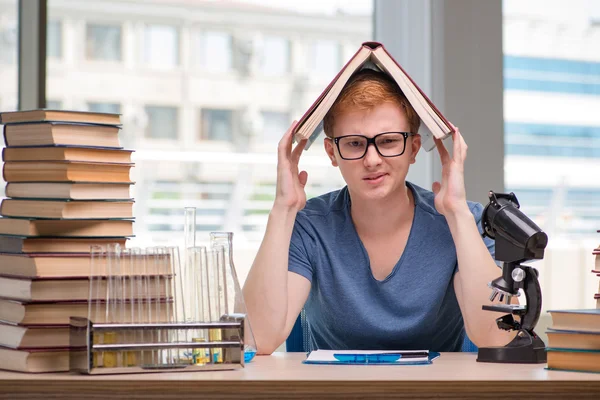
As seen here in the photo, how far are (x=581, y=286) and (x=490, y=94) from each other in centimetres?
113

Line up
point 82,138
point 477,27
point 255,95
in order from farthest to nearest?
point 255,95, point 477,27, point 82,138

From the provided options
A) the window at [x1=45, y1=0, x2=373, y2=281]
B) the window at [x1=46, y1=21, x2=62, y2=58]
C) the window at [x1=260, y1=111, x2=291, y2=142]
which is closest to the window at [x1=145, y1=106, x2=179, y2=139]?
the window at [x1=45, y1=0, x2=373, y2=281]

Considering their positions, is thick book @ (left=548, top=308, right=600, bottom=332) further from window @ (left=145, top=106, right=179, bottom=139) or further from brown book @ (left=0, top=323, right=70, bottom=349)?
window @ (left=145, top=106, right=179, bottom=139)

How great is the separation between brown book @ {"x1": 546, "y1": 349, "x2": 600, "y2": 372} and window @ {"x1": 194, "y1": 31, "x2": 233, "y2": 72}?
39.0 ft

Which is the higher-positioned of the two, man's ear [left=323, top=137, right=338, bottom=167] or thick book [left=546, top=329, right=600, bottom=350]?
man's ear [left=323, top=137, right=338, bottom=167]

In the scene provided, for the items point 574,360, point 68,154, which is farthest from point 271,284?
point 574,360

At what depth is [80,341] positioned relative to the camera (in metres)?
1.12

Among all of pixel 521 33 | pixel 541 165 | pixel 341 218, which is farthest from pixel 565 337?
pixel 541 165

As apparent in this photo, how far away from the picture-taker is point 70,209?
121 centimetres

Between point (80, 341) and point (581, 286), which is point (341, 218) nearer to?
point (80, 341)

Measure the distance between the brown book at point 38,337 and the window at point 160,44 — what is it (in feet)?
Answer: 38.2

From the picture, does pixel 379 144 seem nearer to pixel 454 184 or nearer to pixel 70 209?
pixel 454 184

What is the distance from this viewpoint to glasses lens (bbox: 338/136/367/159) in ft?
5.27
